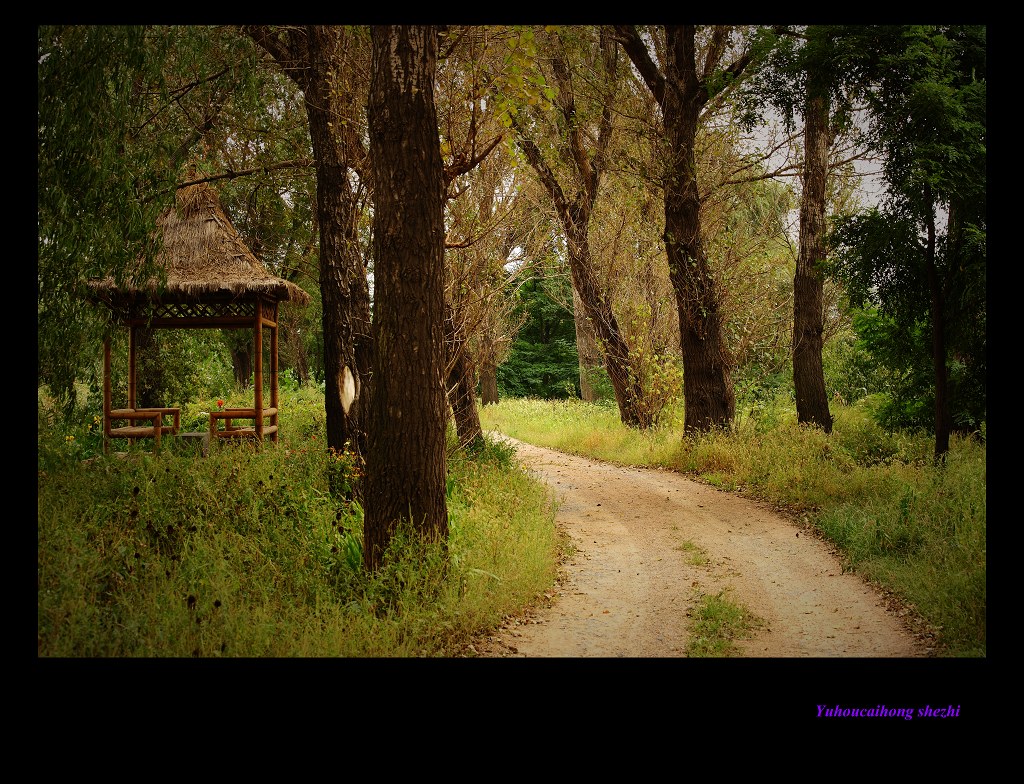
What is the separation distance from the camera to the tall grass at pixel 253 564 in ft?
13.5

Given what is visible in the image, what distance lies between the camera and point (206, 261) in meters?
10.6

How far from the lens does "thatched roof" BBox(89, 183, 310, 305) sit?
10.0m

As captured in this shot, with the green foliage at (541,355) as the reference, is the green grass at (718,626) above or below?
below

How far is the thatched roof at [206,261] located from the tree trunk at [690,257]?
628 cm

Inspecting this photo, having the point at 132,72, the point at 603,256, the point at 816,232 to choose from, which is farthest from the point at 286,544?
the point at 603,256

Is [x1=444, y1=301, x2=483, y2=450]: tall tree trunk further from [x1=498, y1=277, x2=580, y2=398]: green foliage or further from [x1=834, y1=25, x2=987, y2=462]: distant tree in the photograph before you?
[x1=498, y1=277, x2=580, y2=398]: green foliage

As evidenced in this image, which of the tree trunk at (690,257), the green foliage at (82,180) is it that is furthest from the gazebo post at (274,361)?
the tree trunk at (690,257)

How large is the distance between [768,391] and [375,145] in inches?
613

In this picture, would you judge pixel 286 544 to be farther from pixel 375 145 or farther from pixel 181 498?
pixel 375 145

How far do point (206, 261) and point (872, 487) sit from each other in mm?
9635

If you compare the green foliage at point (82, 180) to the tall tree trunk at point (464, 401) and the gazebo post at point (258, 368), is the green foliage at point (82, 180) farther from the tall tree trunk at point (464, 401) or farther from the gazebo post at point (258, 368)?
the tall tree trunk at point (464, 401)

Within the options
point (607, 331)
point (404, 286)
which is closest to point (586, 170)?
point (607, 331)

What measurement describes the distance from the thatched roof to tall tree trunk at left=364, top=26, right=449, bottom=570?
5478 mm

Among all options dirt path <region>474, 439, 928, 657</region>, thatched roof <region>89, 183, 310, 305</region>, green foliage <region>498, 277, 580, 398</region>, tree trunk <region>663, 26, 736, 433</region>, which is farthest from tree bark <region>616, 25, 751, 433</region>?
green foliage <region>498, 277, 580, 398</region>
